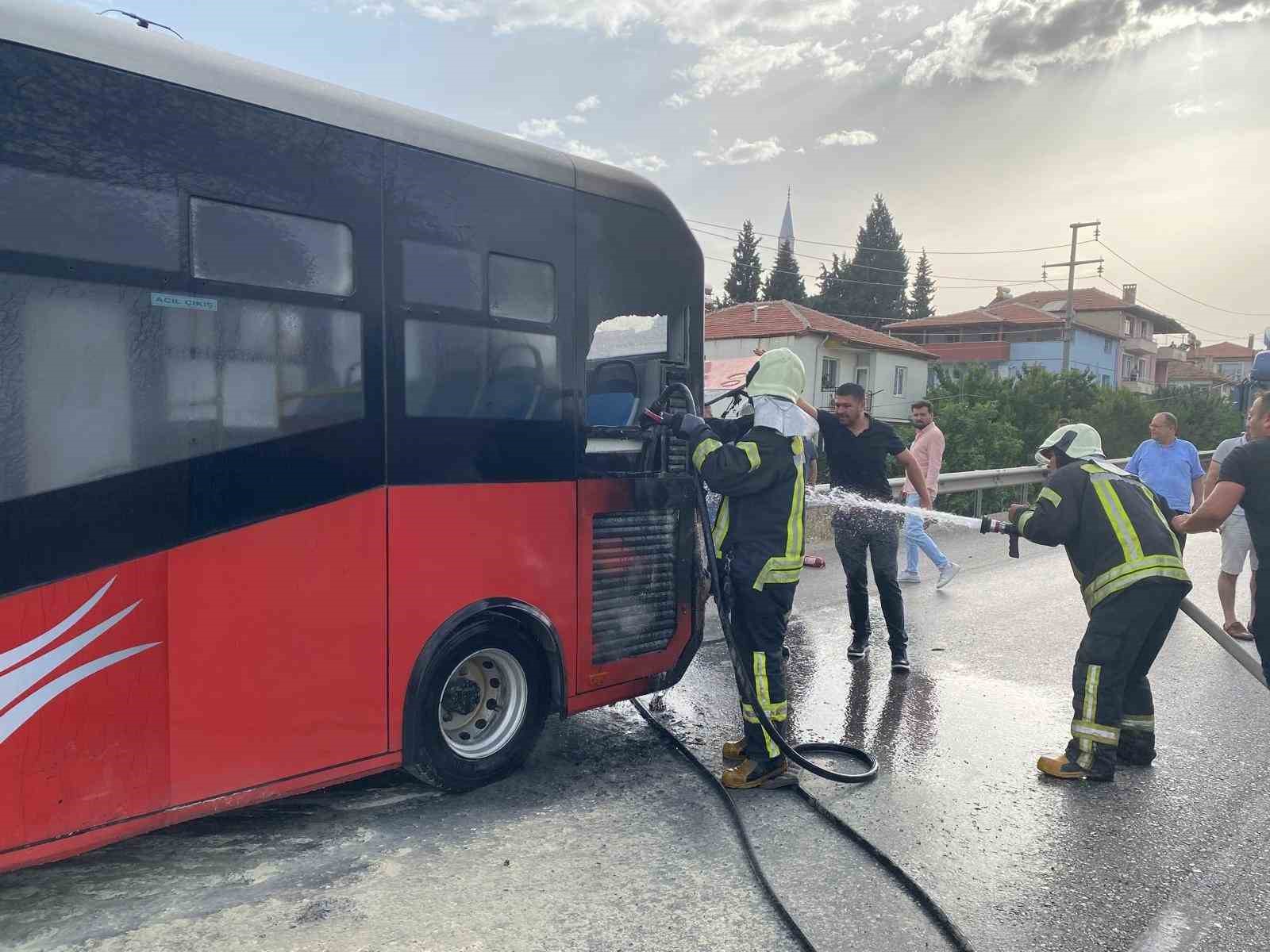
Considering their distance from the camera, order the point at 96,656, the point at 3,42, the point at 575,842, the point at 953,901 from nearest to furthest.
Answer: the point at 3,42 < the point at 96,656 < the point at 953,901 < the point at 575,842

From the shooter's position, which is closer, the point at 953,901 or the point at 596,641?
the point at 953,901

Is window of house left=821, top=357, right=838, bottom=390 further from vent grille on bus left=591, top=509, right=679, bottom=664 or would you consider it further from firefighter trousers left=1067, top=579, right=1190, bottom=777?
vent grille on bus left=591, top=509, right=679, bottom=664

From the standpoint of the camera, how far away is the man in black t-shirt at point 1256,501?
4527 millimetres

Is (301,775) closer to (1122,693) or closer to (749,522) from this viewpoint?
(749,522)

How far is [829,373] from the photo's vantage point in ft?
140

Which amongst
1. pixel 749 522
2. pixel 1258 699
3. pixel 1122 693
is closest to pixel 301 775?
pixel 749 522

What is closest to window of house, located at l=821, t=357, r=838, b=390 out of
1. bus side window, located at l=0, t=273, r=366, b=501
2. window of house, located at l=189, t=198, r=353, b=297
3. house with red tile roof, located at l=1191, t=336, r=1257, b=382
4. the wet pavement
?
the wet pavement

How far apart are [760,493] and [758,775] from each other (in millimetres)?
1329

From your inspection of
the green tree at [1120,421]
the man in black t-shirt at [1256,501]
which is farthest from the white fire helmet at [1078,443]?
the green tree at [1120,421]

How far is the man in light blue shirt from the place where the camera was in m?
8.03

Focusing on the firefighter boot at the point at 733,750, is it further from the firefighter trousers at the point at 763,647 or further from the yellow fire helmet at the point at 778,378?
the yellow fire helmet at the point at 778,378

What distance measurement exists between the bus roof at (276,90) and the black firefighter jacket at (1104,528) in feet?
8.86

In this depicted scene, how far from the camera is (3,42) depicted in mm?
2627

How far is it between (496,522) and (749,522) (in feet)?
4.06
